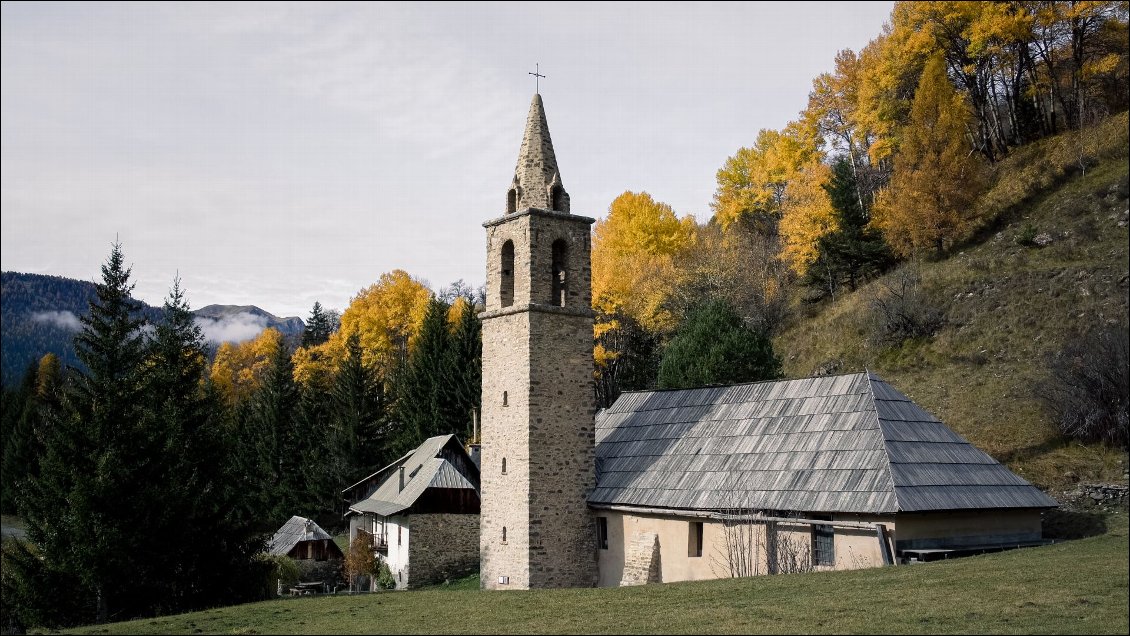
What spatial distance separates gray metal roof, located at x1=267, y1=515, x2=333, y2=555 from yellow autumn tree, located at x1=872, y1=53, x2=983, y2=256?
2929 cm

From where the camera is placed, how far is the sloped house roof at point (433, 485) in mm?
32719

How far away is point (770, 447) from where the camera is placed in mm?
23469

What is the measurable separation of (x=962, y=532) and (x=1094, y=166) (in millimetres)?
25851

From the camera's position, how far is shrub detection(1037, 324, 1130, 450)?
78.6 feet

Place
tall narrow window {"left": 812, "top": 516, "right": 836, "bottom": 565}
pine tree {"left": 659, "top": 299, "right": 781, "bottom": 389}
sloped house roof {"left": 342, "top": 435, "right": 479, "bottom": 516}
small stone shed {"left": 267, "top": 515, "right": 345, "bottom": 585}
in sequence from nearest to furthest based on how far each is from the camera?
1. tall narrow window {"left": 812, "top": 516, "right": 836, "bottom": 565}
2. sloped house roof {"left": 342, "top": 435, "right": 479, "bottom": 516}
3. pine tree {"left": 659, "top": 299, "right": 781, "bottom": 389}
4. small stone shed {"left": 267, "top": 515, "right": 345, "bottom": 585}

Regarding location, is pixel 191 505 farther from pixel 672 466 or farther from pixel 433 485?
pixel 672 466

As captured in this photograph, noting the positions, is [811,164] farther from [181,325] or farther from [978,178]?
[181,325]

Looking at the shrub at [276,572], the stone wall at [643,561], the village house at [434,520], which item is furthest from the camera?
the village house at [434,520]

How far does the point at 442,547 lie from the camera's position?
32.6 m

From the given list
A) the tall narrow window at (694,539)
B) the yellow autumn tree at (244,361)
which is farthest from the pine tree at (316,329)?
the tall narrow window at (694,539)

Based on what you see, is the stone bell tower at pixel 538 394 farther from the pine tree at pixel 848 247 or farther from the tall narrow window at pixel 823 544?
the pine tree at pixel 848 247

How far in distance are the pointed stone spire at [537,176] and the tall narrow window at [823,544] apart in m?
11.8

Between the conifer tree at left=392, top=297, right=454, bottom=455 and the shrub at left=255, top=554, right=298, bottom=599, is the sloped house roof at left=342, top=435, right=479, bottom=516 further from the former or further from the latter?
the conifer tree at left=392, top=297, right=454, bottom=455

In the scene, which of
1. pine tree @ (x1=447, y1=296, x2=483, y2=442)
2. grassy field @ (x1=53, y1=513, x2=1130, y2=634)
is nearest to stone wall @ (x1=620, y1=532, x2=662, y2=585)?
grassy field @ (x1=53, y1=513, x2=1130, y2=634)
